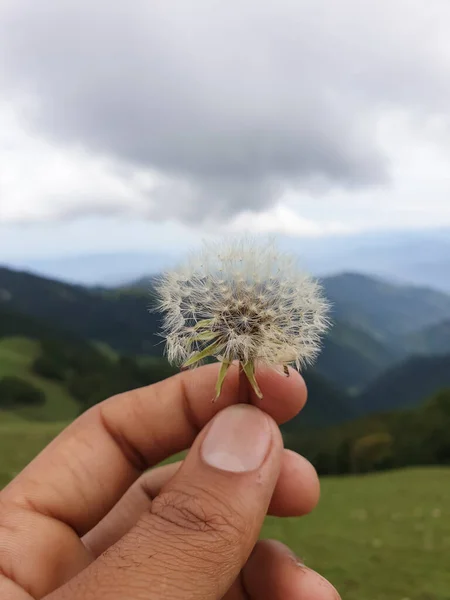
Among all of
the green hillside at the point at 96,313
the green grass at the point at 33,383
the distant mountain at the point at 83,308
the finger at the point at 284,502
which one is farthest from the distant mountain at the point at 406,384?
the finger at the point at 284,502

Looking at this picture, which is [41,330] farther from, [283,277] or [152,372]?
[283,277]

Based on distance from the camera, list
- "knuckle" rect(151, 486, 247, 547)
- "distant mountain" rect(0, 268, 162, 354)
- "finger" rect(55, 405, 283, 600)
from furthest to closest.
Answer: "distant mountain" rect(0, 268, 162, 354) < "knuckle" rect(151, 486, 247, 547) < "finger" rect(55, 405, 283, 600)

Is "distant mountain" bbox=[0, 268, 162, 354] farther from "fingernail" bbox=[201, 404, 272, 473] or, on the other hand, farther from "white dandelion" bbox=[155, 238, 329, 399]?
"fingernail" bbox=[201, 404, 272, 473]

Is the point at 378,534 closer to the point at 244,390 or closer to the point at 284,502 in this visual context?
the point at 284,502

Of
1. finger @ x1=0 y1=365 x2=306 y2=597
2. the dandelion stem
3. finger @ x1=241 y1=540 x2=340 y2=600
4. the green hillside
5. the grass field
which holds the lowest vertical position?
the green hillside

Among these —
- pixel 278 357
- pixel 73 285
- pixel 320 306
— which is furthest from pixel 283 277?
pixel 73 285

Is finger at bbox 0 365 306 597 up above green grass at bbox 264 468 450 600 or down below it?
above

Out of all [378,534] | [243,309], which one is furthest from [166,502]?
[378,534]

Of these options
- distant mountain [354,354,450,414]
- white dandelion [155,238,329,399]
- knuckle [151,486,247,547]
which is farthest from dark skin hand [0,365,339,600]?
distant mountain [354,354,450,414]
